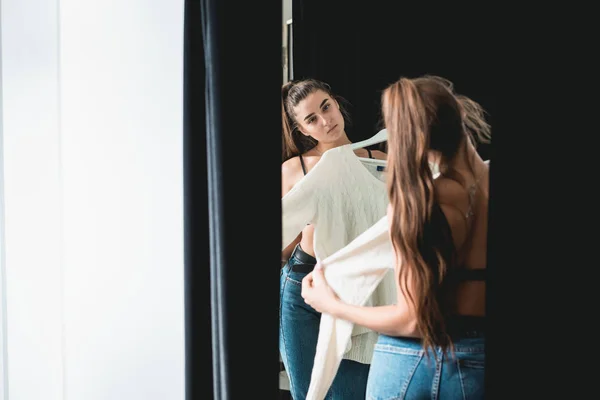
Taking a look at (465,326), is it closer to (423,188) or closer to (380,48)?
(423,188)

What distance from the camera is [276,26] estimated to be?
1105mm

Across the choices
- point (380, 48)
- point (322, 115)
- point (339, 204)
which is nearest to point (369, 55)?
point (380, 48)

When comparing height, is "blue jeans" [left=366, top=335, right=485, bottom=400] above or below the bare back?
below

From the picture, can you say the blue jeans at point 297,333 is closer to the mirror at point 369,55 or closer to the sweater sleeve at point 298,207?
the mirror at point 369,55

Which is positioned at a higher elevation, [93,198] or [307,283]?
[93,198]

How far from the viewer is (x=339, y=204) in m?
1.46

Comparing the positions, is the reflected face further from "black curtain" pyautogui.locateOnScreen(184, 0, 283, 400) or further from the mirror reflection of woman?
"black curtain" pyautogui.locateOnScreen(184, 0, 283, 400)

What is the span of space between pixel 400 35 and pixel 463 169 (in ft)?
1.39

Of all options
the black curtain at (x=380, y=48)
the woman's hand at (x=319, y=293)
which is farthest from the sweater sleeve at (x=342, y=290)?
the black curtain at (x=380, y=48)

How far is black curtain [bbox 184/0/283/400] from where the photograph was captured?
109 centimetres

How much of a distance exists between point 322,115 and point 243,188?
0.49 m

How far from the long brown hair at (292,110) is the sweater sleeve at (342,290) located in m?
0.39

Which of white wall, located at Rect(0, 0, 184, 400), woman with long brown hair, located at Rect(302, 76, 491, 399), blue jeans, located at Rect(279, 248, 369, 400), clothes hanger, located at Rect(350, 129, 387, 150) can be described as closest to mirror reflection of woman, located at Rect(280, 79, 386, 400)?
blue jeans, located at Rect(279, 248, 369, 400)

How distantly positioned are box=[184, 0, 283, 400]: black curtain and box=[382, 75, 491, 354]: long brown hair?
0.75 ft
